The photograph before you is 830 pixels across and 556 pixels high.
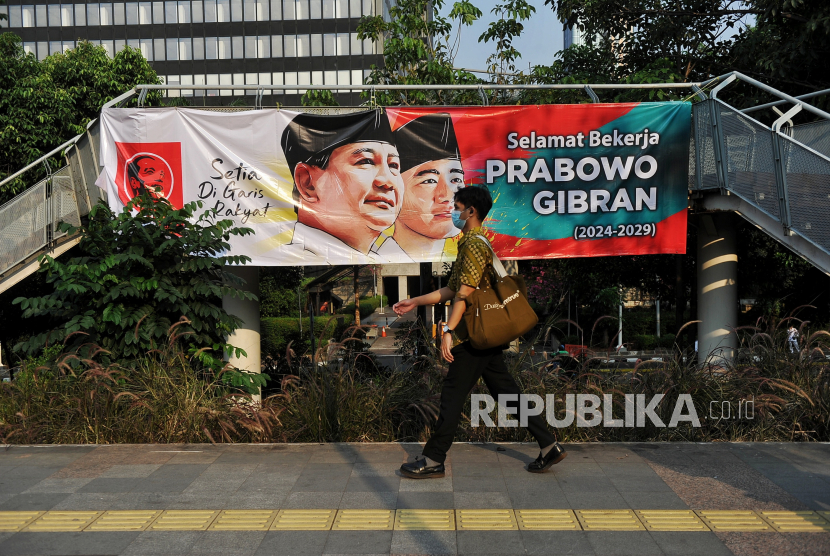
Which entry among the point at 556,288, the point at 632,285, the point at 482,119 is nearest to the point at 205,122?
the point at 482,119

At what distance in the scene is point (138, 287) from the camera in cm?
685

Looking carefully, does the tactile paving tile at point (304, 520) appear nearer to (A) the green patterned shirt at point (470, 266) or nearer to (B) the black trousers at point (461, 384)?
(B) the black trousers at point (461, 384)

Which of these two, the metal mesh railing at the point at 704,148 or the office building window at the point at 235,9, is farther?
the office building window at the point at 235,9

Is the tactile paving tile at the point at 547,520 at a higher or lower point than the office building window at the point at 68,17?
lower

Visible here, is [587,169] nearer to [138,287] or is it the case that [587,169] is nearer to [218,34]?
[138,287]

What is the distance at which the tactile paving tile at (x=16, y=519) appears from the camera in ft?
14.6

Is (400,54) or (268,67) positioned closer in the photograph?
(400,54)

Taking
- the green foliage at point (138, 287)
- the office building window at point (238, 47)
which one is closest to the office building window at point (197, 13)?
the office building window at point (238, 47)

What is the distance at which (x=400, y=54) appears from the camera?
1330cm

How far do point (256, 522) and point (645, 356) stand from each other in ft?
15.1

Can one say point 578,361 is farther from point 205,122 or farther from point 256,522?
point 205,122

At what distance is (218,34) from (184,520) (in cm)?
5508

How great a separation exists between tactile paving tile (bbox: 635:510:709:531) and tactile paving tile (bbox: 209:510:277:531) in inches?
89.7

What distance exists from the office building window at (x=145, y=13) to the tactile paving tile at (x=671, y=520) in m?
57.7
